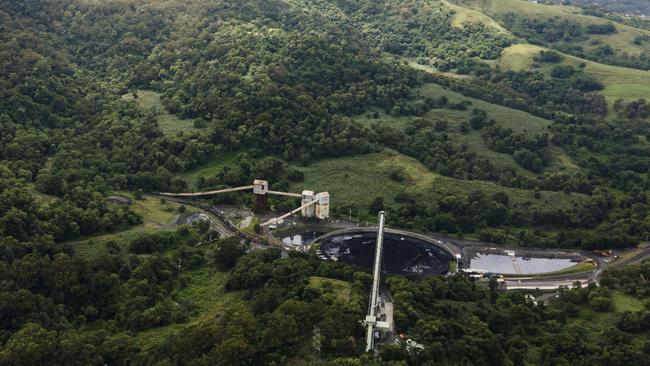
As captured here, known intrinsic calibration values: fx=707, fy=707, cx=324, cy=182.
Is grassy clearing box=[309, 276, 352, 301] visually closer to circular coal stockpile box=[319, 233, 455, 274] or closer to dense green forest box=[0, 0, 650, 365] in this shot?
dense green forest box=[0, 0, 650, 365]

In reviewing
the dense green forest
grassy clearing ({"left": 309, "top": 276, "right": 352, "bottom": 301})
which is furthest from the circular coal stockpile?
grassy clearing ({"left": 309, "top": 276, "right": 352, "bottom": 301})

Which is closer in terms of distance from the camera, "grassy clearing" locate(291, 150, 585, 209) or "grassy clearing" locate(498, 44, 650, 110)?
"grassy clearing" locate(291, 150, 585, 209)

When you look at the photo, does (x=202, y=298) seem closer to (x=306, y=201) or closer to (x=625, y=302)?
(x=306, y=201)

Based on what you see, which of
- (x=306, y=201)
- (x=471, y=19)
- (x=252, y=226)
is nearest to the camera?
(x=252, y=226)

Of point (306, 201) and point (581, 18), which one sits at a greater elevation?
point (581, 18)

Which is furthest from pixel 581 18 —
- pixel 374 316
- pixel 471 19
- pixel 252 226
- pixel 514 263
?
pixel 374 316

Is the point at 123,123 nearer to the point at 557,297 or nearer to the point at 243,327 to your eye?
the point at 243,327

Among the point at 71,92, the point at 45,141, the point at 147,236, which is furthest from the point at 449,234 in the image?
the point at 71,92
